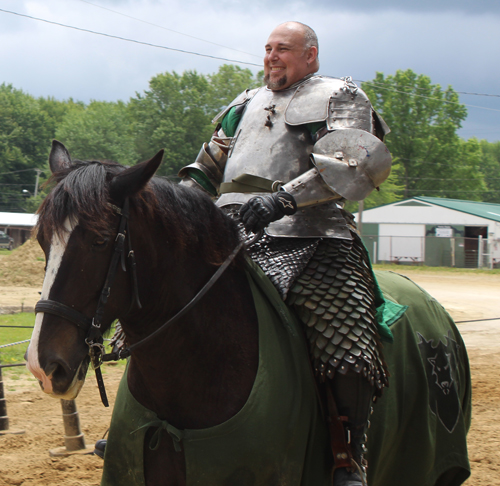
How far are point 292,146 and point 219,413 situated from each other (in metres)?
1.38

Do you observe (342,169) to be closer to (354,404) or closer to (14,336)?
(354,404)

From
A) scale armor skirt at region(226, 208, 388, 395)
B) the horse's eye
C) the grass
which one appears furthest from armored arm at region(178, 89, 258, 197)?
the grass

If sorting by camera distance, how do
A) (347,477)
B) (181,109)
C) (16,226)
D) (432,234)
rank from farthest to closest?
(181,109) < (16,226) < (432,234) < (347,477)

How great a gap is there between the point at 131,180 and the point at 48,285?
0.47m

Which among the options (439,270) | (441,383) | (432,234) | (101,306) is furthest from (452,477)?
(432,234)

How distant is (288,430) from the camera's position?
2.42m

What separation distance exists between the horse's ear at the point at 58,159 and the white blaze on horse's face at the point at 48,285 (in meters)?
0.42

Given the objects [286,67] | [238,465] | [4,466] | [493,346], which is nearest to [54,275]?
[238,465]

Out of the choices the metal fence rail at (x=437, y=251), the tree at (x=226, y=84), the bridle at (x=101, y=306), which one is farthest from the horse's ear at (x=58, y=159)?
the tree at (x=226, y=84)

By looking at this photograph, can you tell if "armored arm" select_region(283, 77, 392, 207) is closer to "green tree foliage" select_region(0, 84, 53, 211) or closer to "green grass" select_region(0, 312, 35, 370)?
"green grass" select_region(0, 312, 35, 370)

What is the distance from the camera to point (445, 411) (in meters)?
3.60

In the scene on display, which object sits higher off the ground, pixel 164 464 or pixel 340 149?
pixel 340 149

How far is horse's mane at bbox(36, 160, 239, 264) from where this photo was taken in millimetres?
2074

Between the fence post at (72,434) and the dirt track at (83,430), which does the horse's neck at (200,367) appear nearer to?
the dirt track at (83,430)
